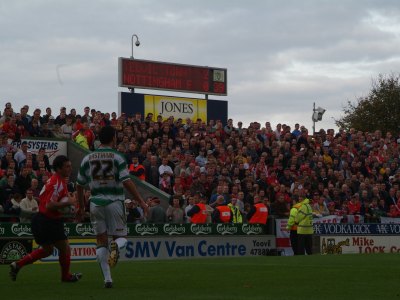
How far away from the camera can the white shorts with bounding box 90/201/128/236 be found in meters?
11.9

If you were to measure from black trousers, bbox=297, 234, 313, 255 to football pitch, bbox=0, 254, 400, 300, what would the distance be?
33.8ft

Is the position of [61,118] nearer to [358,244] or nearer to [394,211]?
[358,244]

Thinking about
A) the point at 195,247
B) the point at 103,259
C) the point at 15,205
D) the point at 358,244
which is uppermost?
the point at 15,205

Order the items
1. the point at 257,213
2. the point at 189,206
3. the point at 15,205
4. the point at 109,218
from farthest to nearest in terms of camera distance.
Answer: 1. the point at 257,213
2. the point at 189,206
3. the point at 15,205
4. the point at 109,218

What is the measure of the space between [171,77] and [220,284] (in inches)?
1262

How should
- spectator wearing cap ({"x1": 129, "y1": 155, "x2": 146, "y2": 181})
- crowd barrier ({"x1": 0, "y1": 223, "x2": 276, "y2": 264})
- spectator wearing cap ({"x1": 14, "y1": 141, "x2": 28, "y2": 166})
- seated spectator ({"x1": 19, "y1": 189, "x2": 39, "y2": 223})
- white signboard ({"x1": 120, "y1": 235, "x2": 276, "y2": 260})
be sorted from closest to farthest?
→ 1. crowd barrier ({"x1": 0, "y1": 223, "x2": 276, "y2": 264})
2. seated spectator ({"x1": 19, "y1": 189, "x2": 39, "y2": 223})
3. white signboard ({"x1": 120, "y1": 235, "x2": 276, "y2": 260})
4. spectator wearing cap ({"x1": 14, "y1": 141, "x2": 28, "y2": 166})
5. spectator wearing cap ({"x1": 129, "y1": 155, "x2": 146, "y2": 181})

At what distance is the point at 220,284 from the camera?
12.8 meters

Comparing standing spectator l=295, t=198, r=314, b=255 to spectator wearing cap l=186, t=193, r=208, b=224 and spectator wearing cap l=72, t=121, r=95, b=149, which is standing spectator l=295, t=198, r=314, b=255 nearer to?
spectator wearing cap l=186, t=193, r=208, b=224

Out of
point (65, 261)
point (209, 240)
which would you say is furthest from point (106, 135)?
point (209, 240)

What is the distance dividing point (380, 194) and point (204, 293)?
23.5 m

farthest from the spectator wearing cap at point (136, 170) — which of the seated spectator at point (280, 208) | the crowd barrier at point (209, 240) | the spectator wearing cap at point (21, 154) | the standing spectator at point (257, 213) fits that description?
the seated spectator at point (280, 208)

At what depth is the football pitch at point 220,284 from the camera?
10914 mm

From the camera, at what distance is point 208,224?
2662 cm

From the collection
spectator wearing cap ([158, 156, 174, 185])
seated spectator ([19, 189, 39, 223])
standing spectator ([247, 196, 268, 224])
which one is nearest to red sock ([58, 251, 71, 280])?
seated spectator ([19, 189, 39, 223])
